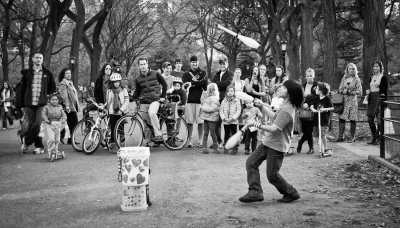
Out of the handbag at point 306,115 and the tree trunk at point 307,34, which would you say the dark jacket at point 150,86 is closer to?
the handbag at point 306,115

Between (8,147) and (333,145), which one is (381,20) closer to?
(333,145)

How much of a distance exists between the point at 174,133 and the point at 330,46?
1143 cm

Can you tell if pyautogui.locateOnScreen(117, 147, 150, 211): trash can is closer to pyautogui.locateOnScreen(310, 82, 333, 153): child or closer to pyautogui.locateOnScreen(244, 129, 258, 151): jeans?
pyautogui.locateOnScreen(244, 129, 258, 151): jeans

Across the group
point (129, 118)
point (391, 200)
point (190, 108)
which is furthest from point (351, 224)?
point (190, 108)

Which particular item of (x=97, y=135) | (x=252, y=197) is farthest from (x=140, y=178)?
(x=97, y=135)

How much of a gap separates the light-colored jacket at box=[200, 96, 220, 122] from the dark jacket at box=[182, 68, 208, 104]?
749mm

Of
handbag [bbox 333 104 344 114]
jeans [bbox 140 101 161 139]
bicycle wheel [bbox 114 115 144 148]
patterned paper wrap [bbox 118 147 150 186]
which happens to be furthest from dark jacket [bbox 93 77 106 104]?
patterned paper wrap [bbox 118 147 150 186]

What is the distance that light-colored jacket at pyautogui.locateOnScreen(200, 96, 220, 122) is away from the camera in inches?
460

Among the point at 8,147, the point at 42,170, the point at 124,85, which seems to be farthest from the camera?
the point at 8,147

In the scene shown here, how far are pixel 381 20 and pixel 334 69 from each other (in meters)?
3.19

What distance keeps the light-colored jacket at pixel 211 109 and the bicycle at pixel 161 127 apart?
0.76m

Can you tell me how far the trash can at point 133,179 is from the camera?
618cm

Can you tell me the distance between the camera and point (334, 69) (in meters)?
21.0

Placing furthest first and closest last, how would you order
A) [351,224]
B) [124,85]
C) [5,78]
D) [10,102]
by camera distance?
[5,78], [10,102], [124,85], [351,224]
